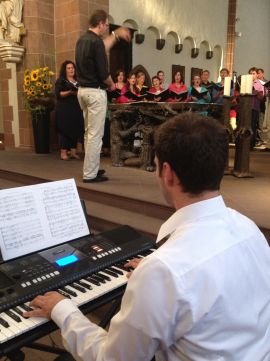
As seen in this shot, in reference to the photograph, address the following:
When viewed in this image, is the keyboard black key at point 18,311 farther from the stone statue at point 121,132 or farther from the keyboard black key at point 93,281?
the stone statue at point 121,132

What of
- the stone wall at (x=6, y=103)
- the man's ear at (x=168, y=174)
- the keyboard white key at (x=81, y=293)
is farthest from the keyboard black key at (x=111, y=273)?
the stone wall at (x=6, y=103)

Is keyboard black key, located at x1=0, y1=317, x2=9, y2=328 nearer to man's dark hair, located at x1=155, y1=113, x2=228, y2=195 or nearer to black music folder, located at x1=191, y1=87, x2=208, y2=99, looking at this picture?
man's dark hair, located at x1=155, y1=113, x2=228, y2=195

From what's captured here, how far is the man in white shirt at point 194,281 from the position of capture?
30.5 inches

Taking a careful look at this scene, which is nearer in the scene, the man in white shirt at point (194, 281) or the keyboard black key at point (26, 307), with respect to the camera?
the man in white shirt at point (194, 281)

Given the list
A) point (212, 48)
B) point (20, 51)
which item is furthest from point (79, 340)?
point (212, 48)

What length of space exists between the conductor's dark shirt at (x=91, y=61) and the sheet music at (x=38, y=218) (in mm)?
2186

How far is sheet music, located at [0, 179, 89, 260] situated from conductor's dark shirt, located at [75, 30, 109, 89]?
219cm

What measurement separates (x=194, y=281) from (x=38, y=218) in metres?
0.90

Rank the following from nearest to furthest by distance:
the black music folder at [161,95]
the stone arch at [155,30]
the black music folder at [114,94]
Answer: the black music folder at [161,95]
the black music folder at [114,94]
the stone arch at [155,30]

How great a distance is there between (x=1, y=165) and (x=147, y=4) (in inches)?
183

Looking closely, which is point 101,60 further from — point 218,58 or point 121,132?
point 218,58

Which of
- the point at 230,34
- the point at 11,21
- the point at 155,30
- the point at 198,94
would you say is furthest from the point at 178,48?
the point at 11,21

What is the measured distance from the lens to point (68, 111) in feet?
17.7

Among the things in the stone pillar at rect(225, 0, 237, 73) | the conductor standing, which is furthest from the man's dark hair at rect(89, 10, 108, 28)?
the stone pillar at rect(225, 0, 237, 73)
